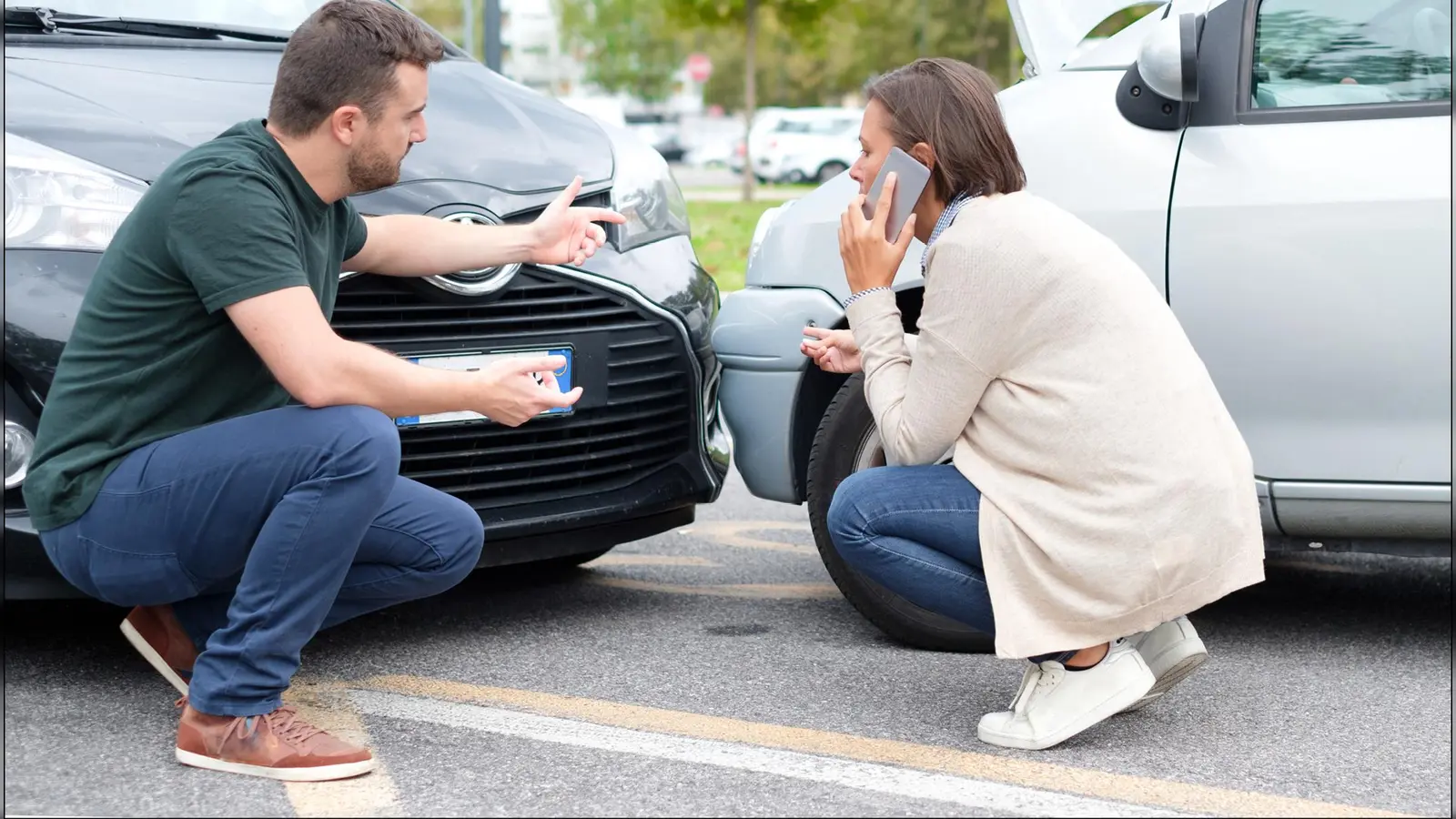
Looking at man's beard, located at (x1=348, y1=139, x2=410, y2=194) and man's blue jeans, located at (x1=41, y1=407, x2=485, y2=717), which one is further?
man's beard, located at (x1=348, y1=139, x2=410, y2=194)

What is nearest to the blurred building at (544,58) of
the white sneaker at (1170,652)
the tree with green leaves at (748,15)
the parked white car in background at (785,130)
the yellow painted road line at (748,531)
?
the parked white car in background at (785,130)

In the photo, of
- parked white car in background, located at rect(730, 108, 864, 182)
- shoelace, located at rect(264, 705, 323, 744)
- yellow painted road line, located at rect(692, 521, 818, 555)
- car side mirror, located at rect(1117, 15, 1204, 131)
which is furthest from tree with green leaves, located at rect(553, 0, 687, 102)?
shoelace, located at rect(264, 705, 323, 744)

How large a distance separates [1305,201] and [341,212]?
1.81m

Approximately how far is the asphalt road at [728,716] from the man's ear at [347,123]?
1015 millimetres

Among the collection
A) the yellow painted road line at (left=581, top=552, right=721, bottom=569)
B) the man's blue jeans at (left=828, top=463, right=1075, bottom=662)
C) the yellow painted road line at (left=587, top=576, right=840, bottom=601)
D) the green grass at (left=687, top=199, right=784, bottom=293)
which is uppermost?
the man's blue jeans at (left=828, top=463, right=1075, bottom=662)

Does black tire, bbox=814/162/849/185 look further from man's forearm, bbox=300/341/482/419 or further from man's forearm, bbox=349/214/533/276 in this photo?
man's forearm, bbox=300/341/482/419

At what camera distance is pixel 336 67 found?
8.54 ft

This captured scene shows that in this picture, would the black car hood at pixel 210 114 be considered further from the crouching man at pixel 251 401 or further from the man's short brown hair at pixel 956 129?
the man's short brown hair at pixel 956 129

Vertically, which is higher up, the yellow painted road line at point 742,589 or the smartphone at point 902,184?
the smartphone at point 902,184

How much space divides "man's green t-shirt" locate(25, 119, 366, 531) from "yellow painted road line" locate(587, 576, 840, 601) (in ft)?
4.91

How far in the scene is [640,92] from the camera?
5603 cm

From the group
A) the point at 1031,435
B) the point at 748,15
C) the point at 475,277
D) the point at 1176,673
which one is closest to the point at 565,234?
the point at 475,277

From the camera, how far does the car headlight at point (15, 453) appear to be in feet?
9.00

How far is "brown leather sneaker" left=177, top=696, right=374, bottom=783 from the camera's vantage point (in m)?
2.54
